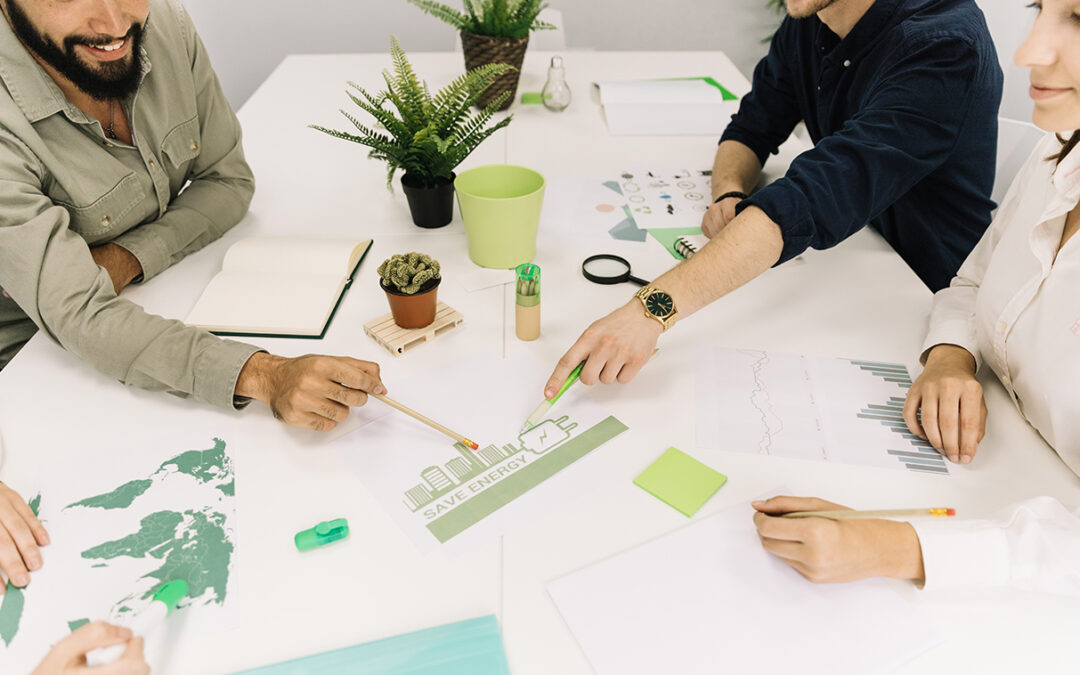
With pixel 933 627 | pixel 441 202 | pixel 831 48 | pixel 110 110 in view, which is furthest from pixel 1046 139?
pixel 110 110

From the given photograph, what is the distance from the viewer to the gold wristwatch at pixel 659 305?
107 centimetres

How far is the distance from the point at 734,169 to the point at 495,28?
0.78 meters

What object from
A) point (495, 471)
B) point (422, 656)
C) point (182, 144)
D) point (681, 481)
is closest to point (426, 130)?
point (182, 144)

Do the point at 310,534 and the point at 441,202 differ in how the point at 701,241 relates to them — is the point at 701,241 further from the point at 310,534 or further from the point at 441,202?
the point at 310,534

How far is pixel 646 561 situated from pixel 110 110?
1.22 m

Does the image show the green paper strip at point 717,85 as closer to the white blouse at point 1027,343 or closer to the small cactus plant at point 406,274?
the white blouse at point 1027,343

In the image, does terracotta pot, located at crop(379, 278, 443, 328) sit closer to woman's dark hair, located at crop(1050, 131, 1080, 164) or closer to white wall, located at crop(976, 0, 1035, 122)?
woman's dark hair, located at crop(1050, 131, 1080, 164)

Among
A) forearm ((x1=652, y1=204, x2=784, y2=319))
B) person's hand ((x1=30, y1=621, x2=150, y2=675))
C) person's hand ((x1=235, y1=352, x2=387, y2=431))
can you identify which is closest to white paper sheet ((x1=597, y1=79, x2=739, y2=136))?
forearm ((x1=652, y1=204, x2=784, y2=319))

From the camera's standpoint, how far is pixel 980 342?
104 centimetres

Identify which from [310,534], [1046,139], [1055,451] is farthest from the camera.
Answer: [1046,139]

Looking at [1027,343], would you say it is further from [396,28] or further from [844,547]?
[396,28]

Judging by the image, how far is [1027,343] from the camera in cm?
94

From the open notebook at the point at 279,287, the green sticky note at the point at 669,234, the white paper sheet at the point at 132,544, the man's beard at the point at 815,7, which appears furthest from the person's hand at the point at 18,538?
the man's beard at the point at 815,7

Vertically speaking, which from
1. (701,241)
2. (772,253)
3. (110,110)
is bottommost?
(701,241)
